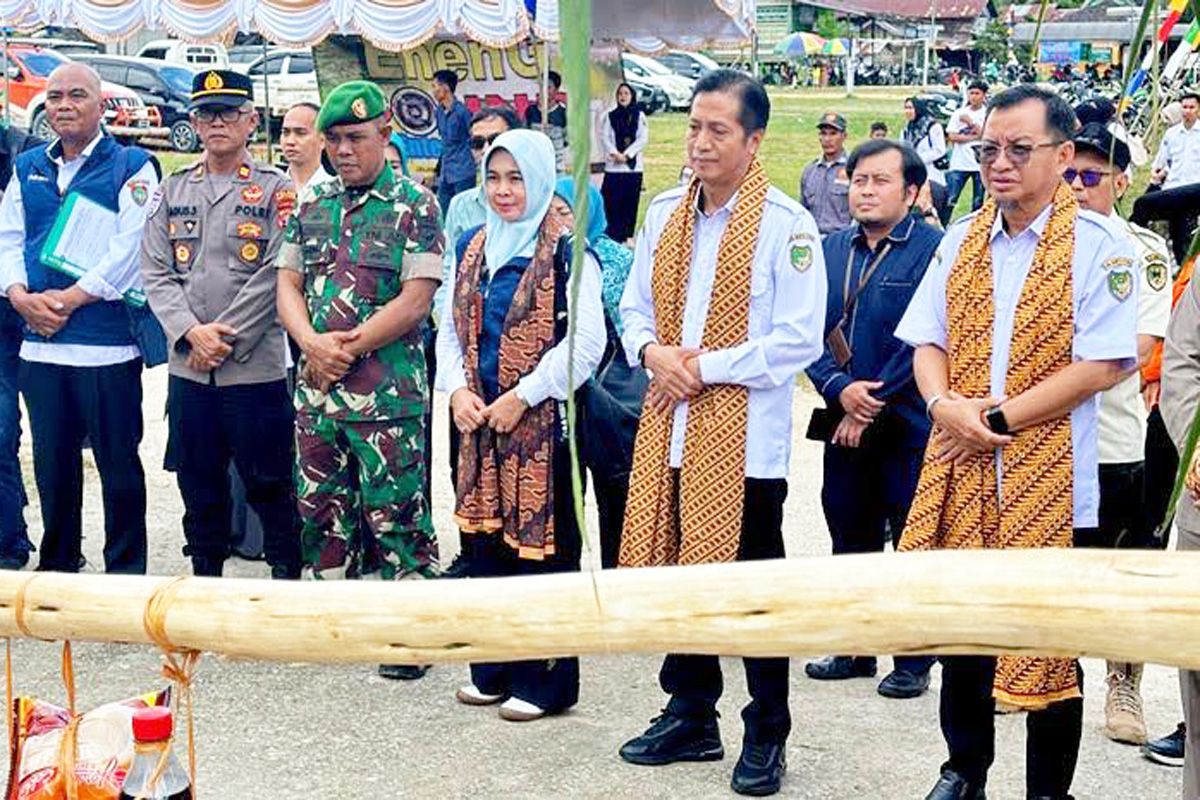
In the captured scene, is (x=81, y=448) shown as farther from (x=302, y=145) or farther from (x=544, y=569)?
(x=544, y=569)

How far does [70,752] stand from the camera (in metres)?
2.40

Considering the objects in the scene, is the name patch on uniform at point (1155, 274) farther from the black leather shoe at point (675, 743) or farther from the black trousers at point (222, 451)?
the black trousers at point (222, 451)

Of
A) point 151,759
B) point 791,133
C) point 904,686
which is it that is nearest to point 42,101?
point 791,133

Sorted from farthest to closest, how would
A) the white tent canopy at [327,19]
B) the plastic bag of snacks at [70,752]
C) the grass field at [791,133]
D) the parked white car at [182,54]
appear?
1. the parked white car at [182,54]
2. the grass field at [791,133]
3. the white tent canopy at [327,19]
4. the plastic bag of snacks at [70,752]

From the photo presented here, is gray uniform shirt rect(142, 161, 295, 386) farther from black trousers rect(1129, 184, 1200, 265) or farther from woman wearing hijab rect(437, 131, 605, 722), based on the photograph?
black trousers rect(1129, 184, 1200, 265)

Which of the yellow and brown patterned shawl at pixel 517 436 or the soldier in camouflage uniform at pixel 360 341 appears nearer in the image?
the yellow and brown patterned shawl at pixel 517 436

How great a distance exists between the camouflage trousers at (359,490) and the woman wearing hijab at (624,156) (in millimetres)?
9585

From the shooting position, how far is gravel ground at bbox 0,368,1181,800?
4.31 metres

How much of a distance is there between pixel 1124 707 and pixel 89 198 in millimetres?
3702

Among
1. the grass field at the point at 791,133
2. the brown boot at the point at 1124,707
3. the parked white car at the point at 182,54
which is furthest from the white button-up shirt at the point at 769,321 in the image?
the parked white car at the point at 182,54

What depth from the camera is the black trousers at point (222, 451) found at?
5484 mm

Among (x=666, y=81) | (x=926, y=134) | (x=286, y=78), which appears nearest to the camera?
(x=926, y=134)

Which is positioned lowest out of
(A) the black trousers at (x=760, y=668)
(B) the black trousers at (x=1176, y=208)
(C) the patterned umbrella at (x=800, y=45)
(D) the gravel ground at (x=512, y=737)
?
(D) the gravel ground at (x=512, y=737)

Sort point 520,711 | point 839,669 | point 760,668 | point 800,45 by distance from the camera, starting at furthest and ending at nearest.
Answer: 1. point 800,45
2. point 839,669
3. point 520,711
4. point 760,668
